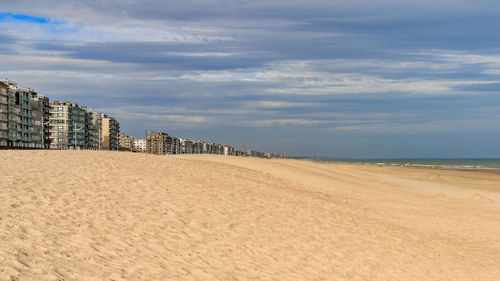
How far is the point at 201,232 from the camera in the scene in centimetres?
1513

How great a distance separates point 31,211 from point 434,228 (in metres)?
17.9

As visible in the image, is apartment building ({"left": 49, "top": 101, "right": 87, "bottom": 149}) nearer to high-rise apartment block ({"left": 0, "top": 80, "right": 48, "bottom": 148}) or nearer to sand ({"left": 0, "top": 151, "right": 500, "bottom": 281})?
high-rise apartment block ({"left": 0, "top": 80, "right": 48, "bottom": 148})

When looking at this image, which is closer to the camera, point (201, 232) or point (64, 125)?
point (201, 232)

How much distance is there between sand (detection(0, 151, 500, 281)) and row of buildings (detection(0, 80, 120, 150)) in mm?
105311

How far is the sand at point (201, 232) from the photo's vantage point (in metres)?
11.0

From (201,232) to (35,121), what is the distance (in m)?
161

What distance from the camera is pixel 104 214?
48.8 feet

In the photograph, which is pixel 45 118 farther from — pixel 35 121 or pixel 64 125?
pixel 35 121

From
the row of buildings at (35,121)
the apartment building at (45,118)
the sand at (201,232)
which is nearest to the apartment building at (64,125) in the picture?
the row of buildings at (35,121)

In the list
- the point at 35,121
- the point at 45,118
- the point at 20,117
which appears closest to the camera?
the point at 20,117

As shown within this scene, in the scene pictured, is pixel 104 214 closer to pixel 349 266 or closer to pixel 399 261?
pixel 349 266

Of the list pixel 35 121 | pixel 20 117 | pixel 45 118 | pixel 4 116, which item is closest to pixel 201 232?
pixel 4 116

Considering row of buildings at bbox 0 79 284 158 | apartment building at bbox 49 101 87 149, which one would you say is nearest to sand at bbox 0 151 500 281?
row of buildings at bbox 0 79 284 158

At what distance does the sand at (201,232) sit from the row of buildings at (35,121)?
10531 centimetres
